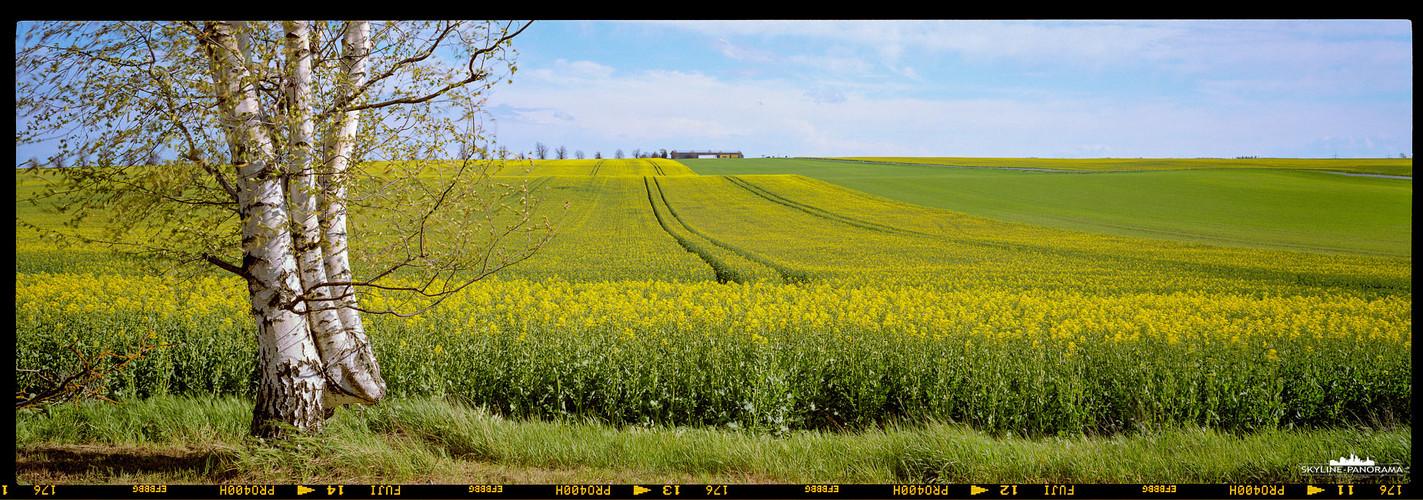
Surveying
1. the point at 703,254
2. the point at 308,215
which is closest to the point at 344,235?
the point at 308,215

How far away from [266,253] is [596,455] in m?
2.39

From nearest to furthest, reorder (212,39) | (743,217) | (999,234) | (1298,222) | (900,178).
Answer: (212,39) → (999,234) → (1298,222) → (743,217) → (900,178)

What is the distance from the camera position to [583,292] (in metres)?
9.07

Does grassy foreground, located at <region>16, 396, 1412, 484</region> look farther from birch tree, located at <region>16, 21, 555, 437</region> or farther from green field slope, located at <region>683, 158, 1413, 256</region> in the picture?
green field slope, located at <region>683, 158, 1413, 256</region>

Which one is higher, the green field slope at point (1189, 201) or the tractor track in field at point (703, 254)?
the green field slope at point (1189, 201)

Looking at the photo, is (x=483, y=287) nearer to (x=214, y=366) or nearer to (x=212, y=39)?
(x=214, y=366)

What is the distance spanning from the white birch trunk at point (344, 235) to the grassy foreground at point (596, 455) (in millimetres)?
→ 411

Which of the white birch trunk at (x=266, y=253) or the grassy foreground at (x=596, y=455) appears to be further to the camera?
the grassy foreground at (x=596, y=455)

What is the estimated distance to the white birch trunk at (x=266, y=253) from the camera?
3727 mm

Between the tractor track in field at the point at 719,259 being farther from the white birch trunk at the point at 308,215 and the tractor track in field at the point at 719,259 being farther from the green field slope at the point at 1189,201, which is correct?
the green field slope at the point at 1189,201

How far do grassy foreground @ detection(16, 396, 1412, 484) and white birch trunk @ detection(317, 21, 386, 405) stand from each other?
0.41 metres

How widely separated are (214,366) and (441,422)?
2.94 meters

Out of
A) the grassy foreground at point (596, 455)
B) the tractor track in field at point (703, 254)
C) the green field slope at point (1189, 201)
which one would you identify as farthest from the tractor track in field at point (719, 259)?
the green field slope at point (1189, 201)
